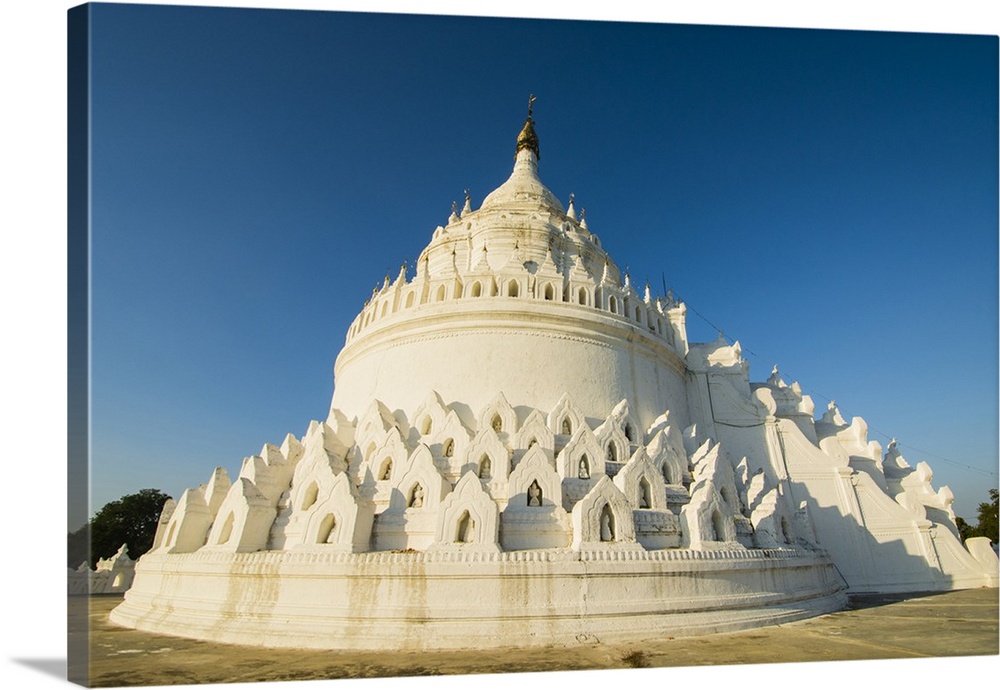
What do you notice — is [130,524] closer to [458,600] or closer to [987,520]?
[458,600]

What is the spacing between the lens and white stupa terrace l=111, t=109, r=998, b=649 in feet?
36.4

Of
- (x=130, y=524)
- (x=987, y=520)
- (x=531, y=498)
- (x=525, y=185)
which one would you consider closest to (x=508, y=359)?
(x=531, y=498)

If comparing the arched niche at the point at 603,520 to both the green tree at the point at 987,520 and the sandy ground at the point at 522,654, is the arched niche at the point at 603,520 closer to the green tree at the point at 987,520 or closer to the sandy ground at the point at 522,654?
the sandy ground at the point at 522,654

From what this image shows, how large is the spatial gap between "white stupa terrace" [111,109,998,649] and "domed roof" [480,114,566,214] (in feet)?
6.86

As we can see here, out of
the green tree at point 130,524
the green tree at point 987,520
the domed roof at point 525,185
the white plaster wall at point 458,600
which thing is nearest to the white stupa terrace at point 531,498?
the white plaster wall at point 458,600

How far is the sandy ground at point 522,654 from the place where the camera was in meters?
8.73

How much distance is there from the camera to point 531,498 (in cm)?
1350

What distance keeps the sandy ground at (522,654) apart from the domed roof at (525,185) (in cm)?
1927

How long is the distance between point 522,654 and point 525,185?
75.3ft

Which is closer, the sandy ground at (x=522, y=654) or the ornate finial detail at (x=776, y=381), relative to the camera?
the sandy ground at (x=522, y=654)

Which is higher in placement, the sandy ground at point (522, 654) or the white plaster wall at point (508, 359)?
the white plaster wall at point (508, 359)

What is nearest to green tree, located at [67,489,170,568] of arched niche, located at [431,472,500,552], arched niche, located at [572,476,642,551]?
arched niche, located at [431,472,500,552]

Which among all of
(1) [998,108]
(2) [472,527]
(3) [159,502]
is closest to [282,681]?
(2) [472,527]

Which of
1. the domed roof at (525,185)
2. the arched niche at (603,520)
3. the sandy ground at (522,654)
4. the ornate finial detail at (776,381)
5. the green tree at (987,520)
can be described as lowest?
the green tree at (987,520)
